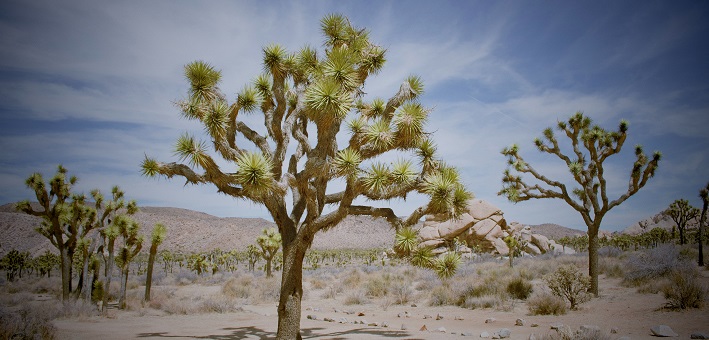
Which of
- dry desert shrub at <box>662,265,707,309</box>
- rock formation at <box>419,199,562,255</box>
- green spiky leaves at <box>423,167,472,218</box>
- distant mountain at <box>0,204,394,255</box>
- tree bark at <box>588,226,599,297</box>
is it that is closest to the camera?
green spiky leaves at <box>423,167,472,218</box>

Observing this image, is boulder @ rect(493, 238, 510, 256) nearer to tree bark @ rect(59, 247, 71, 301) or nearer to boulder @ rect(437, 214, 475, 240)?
boulder @ rect(437, 214, 475, 240)

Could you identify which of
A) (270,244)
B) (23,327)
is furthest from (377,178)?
(270,244)

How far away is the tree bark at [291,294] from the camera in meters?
7.36

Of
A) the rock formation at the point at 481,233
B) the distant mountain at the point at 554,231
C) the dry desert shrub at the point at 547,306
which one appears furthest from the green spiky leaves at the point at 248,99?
the distant mountain at the point at 554,231

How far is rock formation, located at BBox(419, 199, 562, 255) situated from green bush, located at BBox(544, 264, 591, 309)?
22039 millimetres

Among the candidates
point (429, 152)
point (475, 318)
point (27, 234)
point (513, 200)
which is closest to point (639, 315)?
point (475, 318)

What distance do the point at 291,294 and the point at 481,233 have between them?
1254 inches

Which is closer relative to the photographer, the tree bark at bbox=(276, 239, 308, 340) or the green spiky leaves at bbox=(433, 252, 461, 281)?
the tree bark at bbox=(276, 239, 308, 340)

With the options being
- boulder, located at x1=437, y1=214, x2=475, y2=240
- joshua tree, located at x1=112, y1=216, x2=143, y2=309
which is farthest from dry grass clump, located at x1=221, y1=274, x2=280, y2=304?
boulder, located at x1=437, y1=214, x2=475, y2=240

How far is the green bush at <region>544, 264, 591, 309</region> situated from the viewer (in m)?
11.6

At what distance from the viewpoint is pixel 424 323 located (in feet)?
34.6

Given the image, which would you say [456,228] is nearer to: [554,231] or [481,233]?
[481,233]

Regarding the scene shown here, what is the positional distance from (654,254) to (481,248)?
20396 mm

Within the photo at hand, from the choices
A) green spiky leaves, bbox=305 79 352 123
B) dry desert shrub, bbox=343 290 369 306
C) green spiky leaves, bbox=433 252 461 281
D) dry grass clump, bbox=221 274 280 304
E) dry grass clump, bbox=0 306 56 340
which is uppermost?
green spiky leaves, bbox=305 79 352 123
